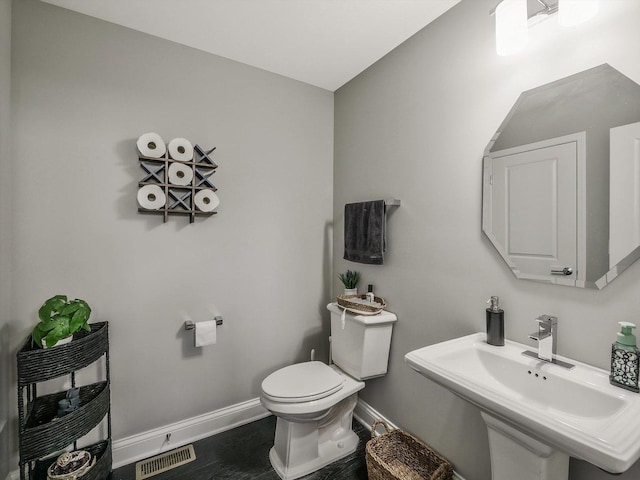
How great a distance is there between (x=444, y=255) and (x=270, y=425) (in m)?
1.65

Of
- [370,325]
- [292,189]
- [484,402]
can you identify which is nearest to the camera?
[484,402]

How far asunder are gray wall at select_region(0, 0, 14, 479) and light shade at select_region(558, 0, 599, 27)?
2381 mm

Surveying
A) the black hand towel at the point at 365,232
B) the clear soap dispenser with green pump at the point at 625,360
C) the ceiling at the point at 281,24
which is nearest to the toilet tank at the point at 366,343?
the black hand towel at the point at 365,232

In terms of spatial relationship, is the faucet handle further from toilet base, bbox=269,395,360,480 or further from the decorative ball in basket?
the decorative ball in basket

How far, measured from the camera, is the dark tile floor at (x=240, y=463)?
166cm

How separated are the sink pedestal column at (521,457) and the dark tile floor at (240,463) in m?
0.87

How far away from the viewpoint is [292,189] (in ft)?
7.63

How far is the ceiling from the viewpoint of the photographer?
1.58m

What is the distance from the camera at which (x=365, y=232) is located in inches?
79.7

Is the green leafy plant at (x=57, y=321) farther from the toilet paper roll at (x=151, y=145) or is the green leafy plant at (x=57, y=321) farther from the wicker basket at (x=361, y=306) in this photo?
the wicker basket at (x=361, y=306)

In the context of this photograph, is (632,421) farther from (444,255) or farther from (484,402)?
(444,255)

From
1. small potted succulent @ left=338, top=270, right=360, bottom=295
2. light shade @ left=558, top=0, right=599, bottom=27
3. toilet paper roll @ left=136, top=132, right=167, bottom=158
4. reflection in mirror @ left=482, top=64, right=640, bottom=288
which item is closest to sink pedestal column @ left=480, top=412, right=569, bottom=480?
reflection in mirror @ left=482, top=64, right=640, bottom=288

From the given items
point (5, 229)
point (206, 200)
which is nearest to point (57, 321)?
point (5, 229)

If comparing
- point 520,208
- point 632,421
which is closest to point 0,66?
point 520,208
